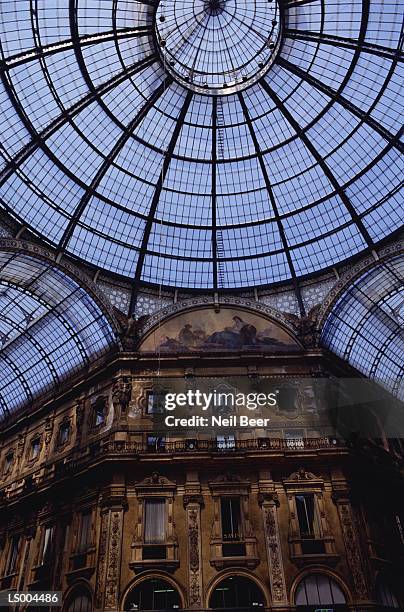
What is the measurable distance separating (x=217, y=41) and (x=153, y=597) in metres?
33.5

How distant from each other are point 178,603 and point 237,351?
15337 millimetres

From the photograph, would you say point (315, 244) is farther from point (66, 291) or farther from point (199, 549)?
point (199, 549)

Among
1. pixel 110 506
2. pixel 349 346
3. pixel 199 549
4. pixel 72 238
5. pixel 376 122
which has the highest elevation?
pixel 376 122

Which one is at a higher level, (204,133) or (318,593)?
(204,133)

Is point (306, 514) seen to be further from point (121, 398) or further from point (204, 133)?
point (204, 133)

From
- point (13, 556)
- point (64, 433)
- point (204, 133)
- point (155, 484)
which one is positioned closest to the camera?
point (155, 484)

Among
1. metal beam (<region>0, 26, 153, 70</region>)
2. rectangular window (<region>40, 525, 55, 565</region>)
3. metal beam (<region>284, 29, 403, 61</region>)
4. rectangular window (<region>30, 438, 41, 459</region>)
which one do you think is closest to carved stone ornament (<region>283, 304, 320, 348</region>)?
metal beam (<region>284, 29, 403, 61</region>)

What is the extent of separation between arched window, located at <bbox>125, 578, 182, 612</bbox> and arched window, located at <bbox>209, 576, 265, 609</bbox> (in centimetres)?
202

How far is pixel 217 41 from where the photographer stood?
113ft

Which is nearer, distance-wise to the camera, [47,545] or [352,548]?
[352,548]

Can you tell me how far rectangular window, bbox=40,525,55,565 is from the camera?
1258 inches

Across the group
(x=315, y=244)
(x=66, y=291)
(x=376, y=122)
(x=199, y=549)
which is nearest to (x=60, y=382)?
(x=66, y=291)

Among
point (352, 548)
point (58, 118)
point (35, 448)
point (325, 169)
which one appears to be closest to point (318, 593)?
point (352, 548)

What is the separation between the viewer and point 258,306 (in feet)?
124
